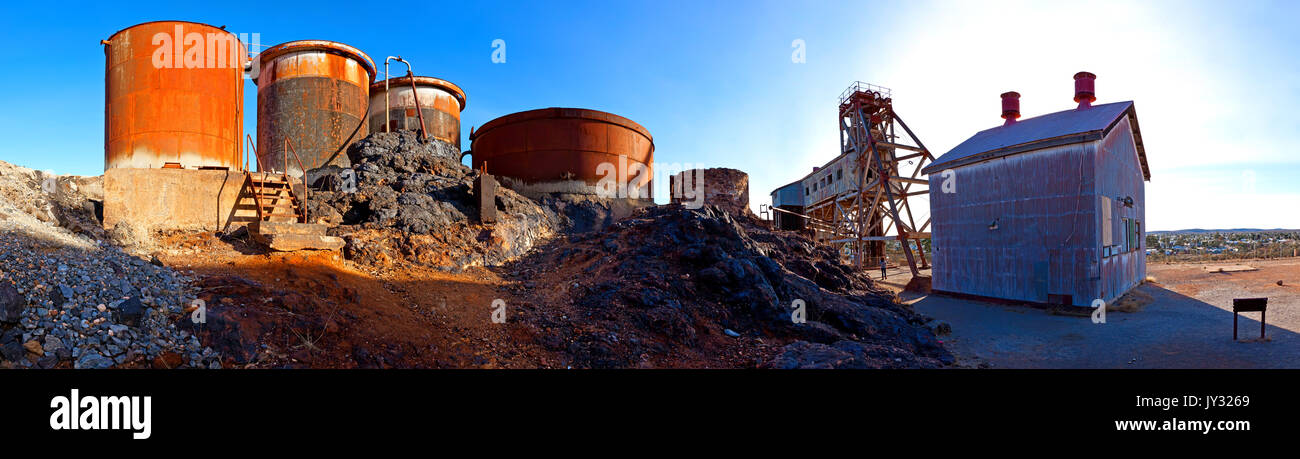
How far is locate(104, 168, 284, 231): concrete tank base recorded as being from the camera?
35.5 feet

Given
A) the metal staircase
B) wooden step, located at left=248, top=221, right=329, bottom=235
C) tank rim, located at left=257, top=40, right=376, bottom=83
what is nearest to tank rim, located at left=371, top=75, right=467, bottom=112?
tank rim, located at left=257, top=40, right=376, bottom=83

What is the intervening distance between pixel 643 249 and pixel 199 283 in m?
8.07

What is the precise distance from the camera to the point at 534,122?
734 inches

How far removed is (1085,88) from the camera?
1692cm

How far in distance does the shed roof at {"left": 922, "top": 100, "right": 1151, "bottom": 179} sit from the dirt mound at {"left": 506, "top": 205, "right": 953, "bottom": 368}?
590cm

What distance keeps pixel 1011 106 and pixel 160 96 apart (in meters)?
28.5

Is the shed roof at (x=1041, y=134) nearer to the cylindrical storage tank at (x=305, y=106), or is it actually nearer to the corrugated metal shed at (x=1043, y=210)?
the corrugated metal shed at (x=1043, y=210)

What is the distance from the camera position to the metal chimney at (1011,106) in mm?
18500

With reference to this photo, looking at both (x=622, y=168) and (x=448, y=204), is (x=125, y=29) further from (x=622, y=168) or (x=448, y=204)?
(x=622, y=168)

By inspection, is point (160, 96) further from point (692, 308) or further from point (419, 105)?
point (692, 308)

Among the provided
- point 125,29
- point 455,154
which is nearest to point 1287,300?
point 455,154

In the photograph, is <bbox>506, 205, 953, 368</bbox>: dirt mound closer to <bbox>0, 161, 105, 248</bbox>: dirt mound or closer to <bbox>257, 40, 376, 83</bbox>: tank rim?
<bbox>0, 161, 105, 248</bbox>: dirt mound

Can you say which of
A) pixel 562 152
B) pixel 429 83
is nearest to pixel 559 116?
pixel 562 152

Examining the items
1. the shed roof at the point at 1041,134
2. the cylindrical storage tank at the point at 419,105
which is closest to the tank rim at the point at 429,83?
the cylindrical storage tank at the point at 419,105
